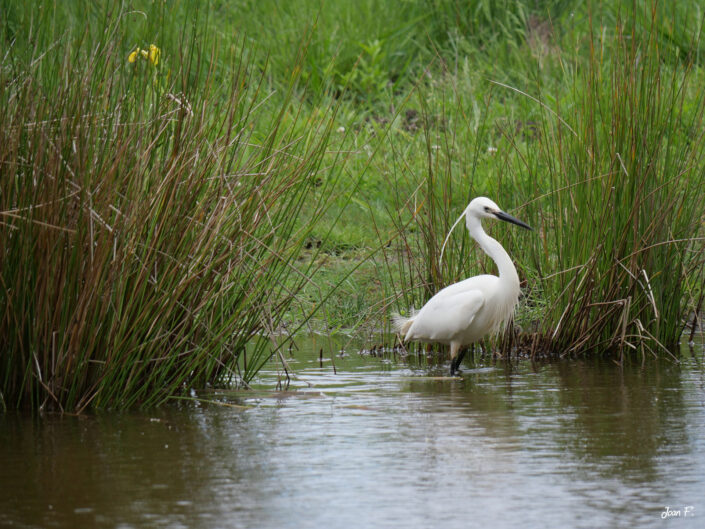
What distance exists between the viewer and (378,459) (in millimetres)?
3840

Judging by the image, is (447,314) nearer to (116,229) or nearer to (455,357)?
(455,357)

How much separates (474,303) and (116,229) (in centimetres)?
218

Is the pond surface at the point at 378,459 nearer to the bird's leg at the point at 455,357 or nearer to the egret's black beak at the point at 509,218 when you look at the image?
the bird's leg at the point at 455,357

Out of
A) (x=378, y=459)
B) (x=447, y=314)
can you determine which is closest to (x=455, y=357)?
(x=447, y=314)

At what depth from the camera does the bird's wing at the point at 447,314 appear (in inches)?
227

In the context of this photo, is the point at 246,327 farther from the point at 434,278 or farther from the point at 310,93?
the point at 310,93

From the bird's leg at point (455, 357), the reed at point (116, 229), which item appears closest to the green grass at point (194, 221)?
the reed at point (116, 229)

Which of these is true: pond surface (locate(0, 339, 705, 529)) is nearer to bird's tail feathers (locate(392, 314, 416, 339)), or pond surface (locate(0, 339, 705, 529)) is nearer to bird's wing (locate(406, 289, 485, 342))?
bird's wing (locate(406, 289, 485, 342))

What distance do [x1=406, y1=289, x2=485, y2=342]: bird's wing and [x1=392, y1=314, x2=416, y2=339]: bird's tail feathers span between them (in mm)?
164

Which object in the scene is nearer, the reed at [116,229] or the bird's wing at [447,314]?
the reed at [116,229]

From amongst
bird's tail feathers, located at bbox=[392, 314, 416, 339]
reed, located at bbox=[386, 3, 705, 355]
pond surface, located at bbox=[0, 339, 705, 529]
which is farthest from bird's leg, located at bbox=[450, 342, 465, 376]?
pond surface, located at bbox=[0, 339, 705, 529]

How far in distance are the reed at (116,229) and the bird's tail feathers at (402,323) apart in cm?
154

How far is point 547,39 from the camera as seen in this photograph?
1077 cm

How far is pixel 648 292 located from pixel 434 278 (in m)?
1.20
